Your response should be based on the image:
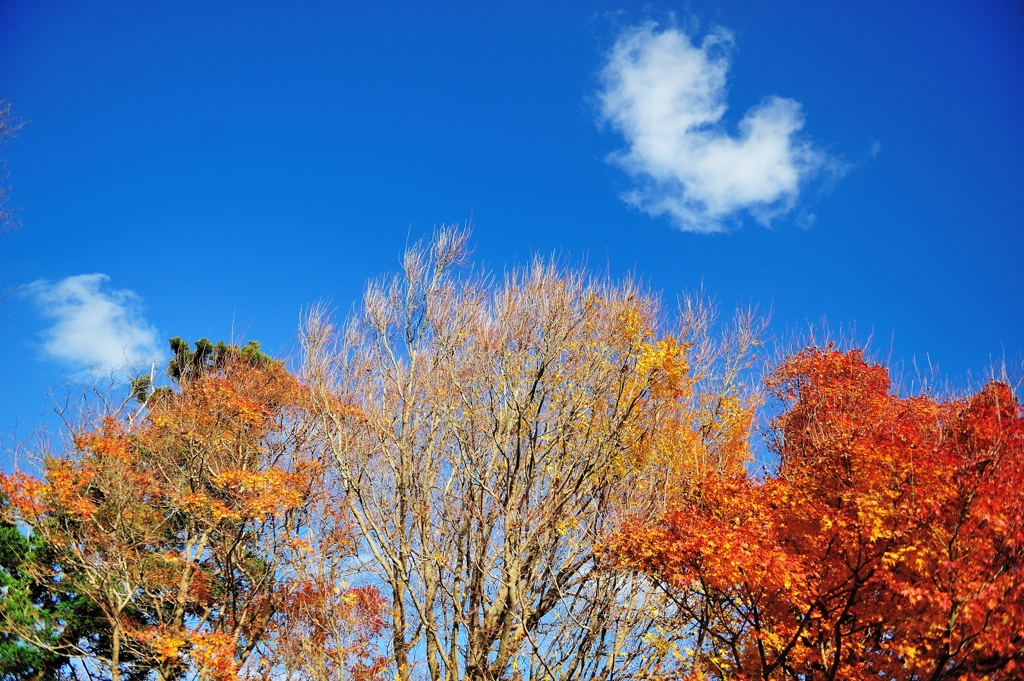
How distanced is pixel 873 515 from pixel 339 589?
10589 mm

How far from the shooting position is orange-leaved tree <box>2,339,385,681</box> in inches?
577

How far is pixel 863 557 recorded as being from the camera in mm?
10039

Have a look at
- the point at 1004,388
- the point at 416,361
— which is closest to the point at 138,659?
the point at 416,361

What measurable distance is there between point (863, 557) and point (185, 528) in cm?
1597

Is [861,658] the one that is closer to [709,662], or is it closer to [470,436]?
[709,662]

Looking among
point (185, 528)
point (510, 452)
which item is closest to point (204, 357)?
point (185, 528)

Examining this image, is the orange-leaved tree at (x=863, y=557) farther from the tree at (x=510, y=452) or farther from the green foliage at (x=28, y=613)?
the green foliage at (x=28, y=613)

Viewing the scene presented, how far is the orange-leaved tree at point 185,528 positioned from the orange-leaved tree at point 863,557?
751 centimetres

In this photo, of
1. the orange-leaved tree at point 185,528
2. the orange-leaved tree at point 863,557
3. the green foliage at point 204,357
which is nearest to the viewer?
the orange-leaved tree at point 863,557

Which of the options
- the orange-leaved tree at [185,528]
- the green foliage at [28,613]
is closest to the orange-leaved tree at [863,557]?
the orange-leaved tree at [185,528]

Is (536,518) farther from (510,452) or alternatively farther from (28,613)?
(28,613)

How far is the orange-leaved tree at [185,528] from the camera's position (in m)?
14.7

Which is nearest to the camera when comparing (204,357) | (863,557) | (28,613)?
(863,557)

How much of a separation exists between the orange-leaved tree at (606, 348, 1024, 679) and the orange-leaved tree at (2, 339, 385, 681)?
751 centimetres
